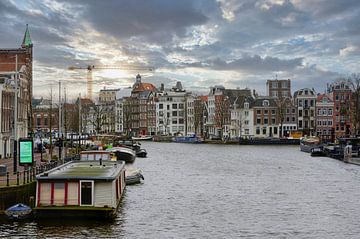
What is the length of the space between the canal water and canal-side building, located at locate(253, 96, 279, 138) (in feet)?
341

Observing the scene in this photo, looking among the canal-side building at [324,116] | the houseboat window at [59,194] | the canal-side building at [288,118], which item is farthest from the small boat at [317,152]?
the houseboat window at [59,194]

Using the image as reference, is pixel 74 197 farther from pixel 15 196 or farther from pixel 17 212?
pixel 15 196

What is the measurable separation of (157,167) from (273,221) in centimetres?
4326

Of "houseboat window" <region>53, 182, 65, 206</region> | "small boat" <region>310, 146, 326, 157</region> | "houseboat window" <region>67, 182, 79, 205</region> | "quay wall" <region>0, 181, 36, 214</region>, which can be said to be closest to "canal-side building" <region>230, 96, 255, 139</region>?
"small boat" <region>310, 146, 326, 157</region>

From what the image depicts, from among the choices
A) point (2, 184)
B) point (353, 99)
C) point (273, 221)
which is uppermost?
point (353, 99)

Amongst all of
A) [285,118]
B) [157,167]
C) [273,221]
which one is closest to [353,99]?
[285,118]

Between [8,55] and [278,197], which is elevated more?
[8,55]

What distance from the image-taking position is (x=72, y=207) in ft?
118

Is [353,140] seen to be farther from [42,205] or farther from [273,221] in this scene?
[42,205]

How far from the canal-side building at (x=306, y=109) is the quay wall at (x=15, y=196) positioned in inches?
5565

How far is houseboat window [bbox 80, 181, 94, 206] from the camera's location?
36469 mm

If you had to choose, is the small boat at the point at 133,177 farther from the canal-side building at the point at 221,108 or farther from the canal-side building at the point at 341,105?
the canal-side building at the point at 221,108

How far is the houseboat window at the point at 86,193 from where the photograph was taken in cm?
3647

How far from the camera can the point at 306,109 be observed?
17300cm
